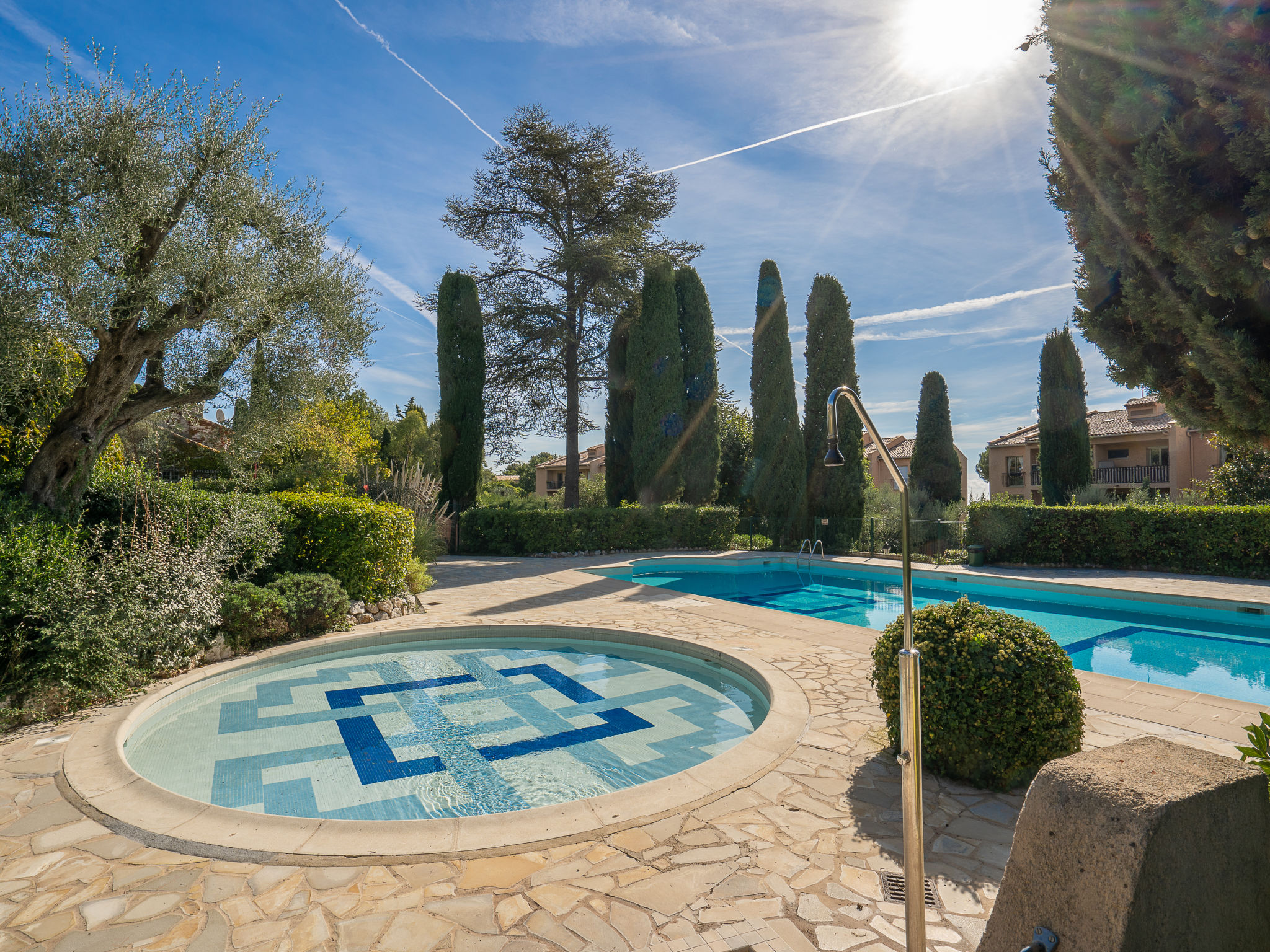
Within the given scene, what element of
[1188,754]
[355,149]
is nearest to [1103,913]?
[1188,754]

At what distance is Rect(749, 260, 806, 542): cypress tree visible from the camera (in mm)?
20594

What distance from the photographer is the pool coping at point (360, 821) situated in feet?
9.98

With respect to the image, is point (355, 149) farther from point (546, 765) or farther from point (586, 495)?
point (586, 495)

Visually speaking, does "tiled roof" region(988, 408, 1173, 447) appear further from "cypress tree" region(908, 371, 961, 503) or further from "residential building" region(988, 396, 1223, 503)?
"cypress tree" region(908, 371, 961, 503)

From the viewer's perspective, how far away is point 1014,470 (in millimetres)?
36938

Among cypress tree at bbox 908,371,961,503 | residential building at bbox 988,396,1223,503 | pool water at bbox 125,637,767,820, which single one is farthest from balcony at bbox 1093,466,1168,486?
pool water at bbox 125,637,767,820

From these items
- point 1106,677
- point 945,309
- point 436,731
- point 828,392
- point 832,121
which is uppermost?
point 945,309

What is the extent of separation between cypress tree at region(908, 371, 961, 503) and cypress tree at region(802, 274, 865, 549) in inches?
199

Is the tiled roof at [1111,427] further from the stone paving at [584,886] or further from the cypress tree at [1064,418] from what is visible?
the stone paving at [584,886]

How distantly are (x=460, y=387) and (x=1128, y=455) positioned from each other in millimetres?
33903

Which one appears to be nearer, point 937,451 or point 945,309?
point 937,451

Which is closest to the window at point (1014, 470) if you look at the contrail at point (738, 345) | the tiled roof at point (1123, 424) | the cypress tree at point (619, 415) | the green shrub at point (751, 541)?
the tiled roof at point (1123, 424)

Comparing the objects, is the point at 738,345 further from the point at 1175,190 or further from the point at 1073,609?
the point at 1175,190

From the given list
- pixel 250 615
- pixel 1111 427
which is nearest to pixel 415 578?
pixel 250 615
